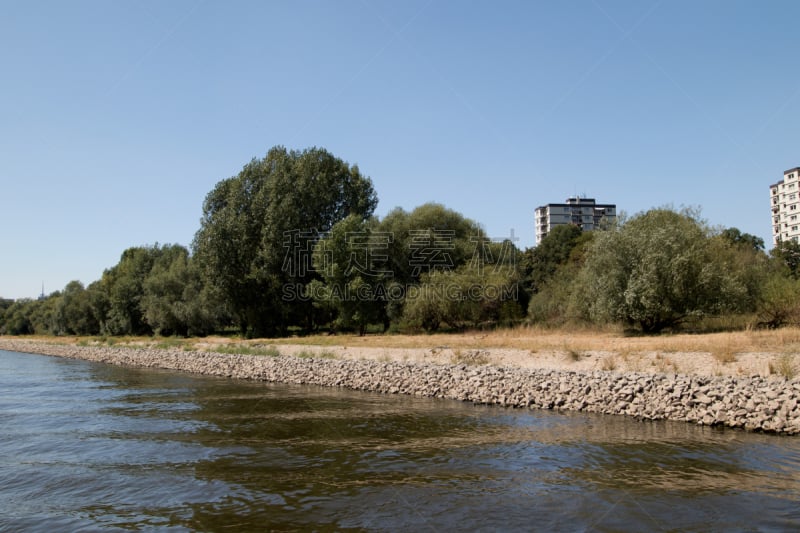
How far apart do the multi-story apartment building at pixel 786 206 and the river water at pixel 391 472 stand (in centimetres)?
13654

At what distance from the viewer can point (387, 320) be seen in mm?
48125

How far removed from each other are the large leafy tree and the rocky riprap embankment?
64.3 ft

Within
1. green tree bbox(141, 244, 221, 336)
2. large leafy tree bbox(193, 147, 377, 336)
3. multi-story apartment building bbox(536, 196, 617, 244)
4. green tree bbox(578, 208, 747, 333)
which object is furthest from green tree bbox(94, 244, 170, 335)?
multi-story apartment building bbox(536, 196, 617, 244)

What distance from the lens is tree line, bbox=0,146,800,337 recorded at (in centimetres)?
2970

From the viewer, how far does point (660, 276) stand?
29359mm

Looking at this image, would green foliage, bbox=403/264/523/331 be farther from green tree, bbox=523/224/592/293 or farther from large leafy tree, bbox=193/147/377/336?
green tree, bbox=523/224/592/293

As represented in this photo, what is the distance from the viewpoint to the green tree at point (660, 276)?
2911 cm

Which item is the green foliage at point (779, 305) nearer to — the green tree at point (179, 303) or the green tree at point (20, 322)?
the green tree at point (179, 303)

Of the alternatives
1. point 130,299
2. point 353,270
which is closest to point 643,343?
point 353,270

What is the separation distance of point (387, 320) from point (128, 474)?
36409mm

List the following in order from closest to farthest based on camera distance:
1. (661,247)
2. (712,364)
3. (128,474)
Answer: (128,474) → (712,364) → (661,247)

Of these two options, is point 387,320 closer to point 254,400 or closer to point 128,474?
point 254,400

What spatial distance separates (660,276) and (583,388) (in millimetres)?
14536

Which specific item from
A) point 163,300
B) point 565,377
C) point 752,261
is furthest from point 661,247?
point 163,300
